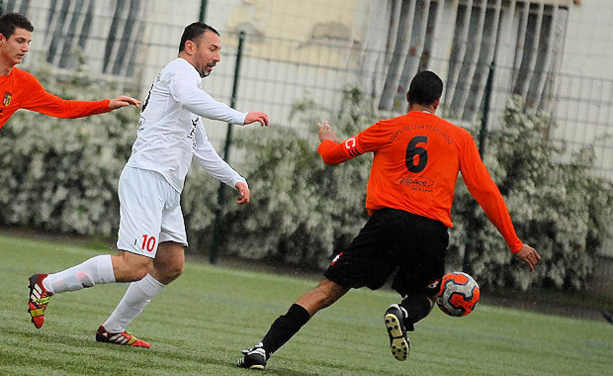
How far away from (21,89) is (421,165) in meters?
2.31

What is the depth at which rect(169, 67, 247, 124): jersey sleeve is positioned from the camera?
5375 mm

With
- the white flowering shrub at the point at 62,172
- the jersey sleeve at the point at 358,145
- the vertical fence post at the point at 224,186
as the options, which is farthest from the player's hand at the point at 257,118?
the white flowering shrub at the point at 62,172

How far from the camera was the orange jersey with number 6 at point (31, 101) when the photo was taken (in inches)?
241

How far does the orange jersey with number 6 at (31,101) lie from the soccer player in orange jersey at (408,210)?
1467 millimetres

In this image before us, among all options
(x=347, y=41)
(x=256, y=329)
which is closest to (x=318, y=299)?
(x=256, y=329)

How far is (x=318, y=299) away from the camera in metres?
5.61

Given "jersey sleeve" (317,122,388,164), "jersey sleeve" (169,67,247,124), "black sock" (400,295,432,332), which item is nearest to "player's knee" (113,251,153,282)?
"jersey sleeve" (169,67,247,124)

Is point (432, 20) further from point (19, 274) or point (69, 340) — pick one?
point (69, 340)

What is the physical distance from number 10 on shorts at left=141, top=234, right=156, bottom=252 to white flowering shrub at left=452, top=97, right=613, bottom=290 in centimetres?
766

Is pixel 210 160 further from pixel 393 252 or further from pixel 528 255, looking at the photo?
pixel 528 255

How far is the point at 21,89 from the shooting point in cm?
620

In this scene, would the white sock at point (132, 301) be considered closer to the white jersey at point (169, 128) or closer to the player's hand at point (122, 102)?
the white jersey at point (169, 128)

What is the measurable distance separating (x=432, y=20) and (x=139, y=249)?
33.5ft

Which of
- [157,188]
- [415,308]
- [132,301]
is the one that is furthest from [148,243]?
[415,308]
